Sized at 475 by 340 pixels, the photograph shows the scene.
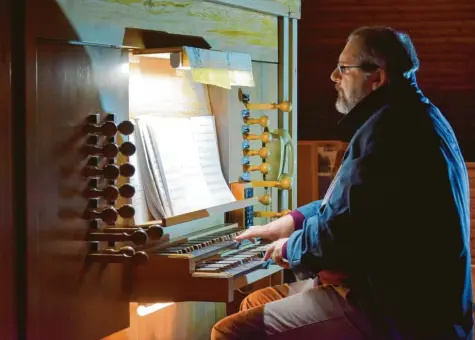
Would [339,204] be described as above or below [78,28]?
below

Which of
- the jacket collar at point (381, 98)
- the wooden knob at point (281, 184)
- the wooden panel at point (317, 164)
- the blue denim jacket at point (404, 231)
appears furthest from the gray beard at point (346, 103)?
the wooden panel at point (317, 164)

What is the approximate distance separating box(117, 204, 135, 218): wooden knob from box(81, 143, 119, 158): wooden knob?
17 cm

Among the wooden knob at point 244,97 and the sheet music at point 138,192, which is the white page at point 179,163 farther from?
the wooden knob at point 244,97

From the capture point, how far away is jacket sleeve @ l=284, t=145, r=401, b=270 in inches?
98.8

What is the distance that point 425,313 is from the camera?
253cm

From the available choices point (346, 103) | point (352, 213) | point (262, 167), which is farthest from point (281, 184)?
point (352, 213)

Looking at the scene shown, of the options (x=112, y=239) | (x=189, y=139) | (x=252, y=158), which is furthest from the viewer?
(x=252, y=158)

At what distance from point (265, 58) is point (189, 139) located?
0.81m

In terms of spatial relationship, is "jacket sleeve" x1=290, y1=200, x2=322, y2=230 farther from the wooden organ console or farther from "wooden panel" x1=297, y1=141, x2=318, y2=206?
"wooden panel" x1=297, y1=141, x2=318, y2=206

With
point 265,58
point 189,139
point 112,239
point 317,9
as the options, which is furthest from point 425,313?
point 317,9

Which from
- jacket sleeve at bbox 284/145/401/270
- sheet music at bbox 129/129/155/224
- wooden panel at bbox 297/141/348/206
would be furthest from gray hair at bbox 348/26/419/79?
wooden panel at bbox 297/141/348/206

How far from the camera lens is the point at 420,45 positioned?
7355 mm

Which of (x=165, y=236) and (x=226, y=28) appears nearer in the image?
(x=165, y=236)

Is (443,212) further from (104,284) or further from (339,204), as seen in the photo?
(104,284)
